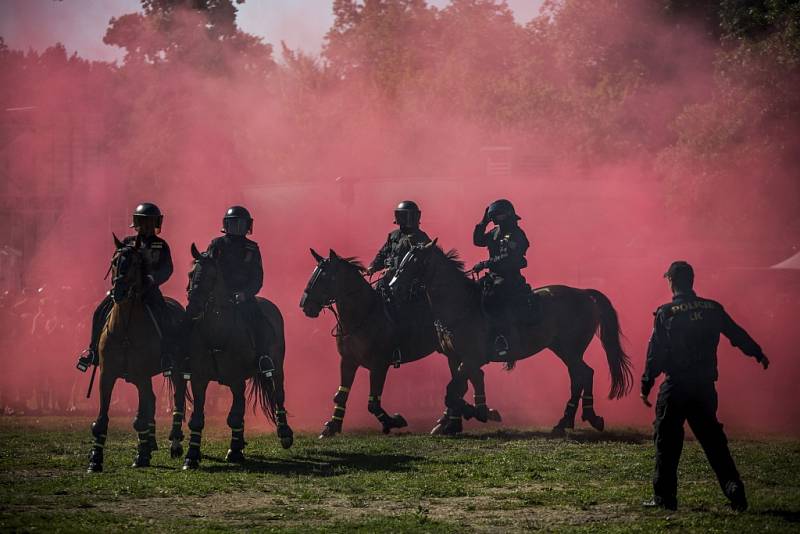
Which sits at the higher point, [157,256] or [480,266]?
[480,266]

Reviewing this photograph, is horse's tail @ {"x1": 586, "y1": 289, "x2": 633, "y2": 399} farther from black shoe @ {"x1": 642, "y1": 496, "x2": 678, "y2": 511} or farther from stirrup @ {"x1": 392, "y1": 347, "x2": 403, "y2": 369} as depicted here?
black shoe @ {"x1": 642, "y1": 496, "x2": 678, "y2": 511}

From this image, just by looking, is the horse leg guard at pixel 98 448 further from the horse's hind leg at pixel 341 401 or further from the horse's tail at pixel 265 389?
the horse's hind leg at pixel 341 401

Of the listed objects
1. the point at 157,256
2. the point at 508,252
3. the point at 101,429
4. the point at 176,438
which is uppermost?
the point at 508,252

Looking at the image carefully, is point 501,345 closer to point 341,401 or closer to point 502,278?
point 502,278

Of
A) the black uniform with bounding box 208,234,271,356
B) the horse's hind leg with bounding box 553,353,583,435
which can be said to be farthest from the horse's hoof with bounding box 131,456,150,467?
the horse's hind leg with bounding box 553,353,583,435

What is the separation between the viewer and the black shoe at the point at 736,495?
12.2 m

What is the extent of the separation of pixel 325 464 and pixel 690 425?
5.93 metres

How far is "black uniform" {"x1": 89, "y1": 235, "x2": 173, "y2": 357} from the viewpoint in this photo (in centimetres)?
1585

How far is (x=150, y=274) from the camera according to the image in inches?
625

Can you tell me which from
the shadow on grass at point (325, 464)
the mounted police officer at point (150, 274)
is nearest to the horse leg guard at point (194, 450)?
the shadow on grass at point (325, 464)

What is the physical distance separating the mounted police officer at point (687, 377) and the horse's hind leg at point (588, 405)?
24.2ft

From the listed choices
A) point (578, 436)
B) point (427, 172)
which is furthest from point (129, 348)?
point (427, 172)

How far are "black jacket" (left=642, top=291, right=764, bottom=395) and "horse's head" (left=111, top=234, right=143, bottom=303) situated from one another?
22.5 ft

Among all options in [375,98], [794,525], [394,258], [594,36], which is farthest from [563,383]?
[375,98]
